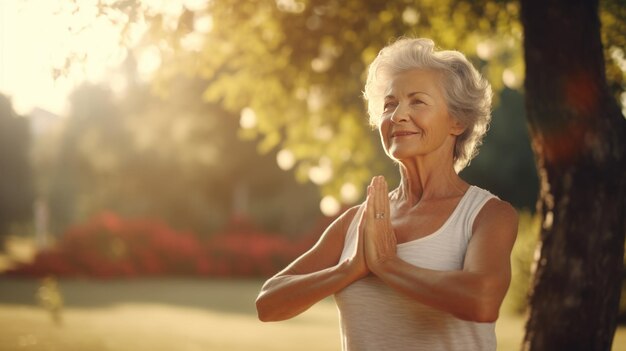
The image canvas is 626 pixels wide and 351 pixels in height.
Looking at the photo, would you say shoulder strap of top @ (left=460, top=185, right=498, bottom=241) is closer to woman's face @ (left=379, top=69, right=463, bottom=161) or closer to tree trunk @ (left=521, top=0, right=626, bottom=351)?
woman's face @ (left=379, top=69, right=463, bottom=161)

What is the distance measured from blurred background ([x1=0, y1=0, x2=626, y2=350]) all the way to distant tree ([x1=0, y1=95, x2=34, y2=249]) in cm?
10

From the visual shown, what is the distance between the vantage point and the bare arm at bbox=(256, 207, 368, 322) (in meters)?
2.97

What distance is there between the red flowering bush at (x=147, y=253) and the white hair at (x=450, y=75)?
2251 centimetres

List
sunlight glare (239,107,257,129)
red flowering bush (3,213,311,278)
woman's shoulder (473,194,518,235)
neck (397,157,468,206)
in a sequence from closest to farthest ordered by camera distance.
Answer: woman's shoulder (473,194,518,235), neck (397,157,468,206), sunlight glare (239,107,257,129), red flowering bush (3,213,311,278)

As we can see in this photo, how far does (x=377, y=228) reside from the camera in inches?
115

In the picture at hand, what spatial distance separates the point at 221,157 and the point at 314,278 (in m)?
36.7

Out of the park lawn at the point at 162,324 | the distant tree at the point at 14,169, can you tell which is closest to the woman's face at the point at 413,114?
the park lawn at the point at 162,324

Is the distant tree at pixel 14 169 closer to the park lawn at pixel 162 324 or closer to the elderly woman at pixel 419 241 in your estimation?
the park lawn at pixel 162 324

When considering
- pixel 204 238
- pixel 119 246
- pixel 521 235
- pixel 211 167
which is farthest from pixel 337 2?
pixel 211 167

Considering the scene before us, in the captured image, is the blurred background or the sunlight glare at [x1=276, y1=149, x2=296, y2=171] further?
the sunlight glare at [x1=276, y1=149, x2=296, y2=171]

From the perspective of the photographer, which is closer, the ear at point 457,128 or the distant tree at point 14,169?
the ear at point 457,128

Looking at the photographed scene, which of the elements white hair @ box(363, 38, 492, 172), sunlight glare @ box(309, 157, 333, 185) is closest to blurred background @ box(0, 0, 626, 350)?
sunlight glare @ box(309, 157, 333, 185)

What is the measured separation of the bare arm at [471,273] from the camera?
2662mm

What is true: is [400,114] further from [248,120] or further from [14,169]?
[14,169]
